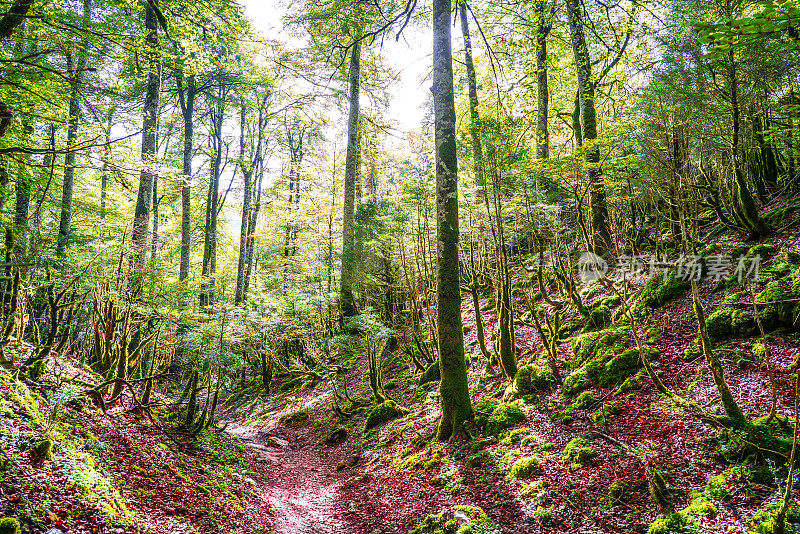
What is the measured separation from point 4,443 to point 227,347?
5881 mm

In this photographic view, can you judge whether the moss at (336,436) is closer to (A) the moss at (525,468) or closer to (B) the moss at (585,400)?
(A) the moss at (525,468)

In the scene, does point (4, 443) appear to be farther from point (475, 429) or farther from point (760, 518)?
point (760, 518)

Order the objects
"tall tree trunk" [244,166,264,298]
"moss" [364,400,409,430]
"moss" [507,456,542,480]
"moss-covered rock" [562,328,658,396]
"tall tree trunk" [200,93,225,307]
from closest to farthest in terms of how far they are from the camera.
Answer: "moss" [507,456,542,480]
"moss-covered rock" [562,328,658,396]
"moss" [364,400,409,430]
"tall tree trunk" [200,93,225,307]
"tall tree trunk" [244,166,264,298]

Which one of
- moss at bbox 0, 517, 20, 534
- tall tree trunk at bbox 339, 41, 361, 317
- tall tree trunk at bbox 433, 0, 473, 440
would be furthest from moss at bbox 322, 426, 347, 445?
moss at bbox 0, 517, 20, 534

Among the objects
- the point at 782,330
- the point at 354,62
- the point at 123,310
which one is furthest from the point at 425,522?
the point at 354,62

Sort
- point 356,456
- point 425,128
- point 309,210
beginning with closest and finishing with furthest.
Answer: point 356,456 < point 309,210 < point 425,128

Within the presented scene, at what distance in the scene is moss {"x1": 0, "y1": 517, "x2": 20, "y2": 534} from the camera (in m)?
2.52

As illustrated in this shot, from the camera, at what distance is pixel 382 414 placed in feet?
26.8

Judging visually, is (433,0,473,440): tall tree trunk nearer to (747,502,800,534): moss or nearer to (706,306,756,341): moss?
(706,306,756,341): moss

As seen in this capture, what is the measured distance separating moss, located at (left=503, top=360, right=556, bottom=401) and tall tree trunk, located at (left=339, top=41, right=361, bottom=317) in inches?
279

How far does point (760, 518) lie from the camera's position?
2.70m

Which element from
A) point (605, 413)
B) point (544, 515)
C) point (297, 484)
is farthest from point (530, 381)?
point (297, 484)

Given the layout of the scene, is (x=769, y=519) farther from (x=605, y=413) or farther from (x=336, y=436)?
(x=336, y=436)

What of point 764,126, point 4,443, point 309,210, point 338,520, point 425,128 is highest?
point 425,128
